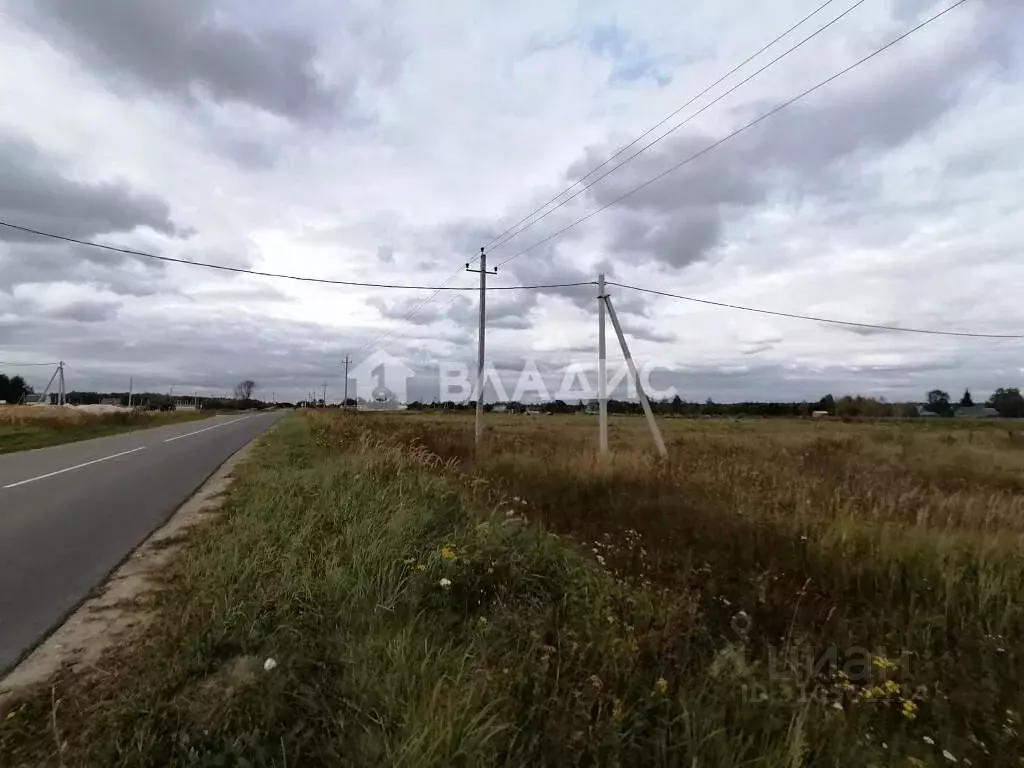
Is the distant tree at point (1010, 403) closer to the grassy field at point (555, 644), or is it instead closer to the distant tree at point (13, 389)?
the grassy field at point (555, 644)

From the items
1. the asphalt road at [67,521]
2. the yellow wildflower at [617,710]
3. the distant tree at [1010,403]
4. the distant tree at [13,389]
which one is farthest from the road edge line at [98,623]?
the distant tree at [13,389]

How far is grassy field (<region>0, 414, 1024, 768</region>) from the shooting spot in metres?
2.61

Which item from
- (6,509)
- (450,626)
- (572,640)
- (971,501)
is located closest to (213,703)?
(450,626)

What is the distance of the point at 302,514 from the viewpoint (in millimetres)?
6555

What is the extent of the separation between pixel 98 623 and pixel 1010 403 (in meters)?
87.4

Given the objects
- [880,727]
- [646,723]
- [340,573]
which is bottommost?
[880,727]

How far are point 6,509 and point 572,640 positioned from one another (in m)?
8.86

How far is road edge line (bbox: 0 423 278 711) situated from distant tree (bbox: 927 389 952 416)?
87.0 meters

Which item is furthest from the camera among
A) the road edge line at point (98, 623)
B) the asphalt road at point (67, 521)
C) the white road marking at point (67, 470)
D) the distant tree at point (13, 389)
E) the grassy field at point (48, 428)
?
the distant tree at point (13, 389)

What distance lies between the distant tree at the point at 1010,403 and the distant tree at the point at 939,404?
16.4ft

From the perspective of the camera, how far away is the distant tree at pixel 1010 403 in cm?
6538

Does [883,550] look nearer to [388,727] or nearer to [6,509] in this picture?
[388,727]

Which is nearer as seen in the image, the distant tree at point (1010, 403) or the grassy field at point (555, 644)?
the grassy field at point (555, 644)

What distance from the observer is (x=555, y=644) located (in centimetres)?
354
